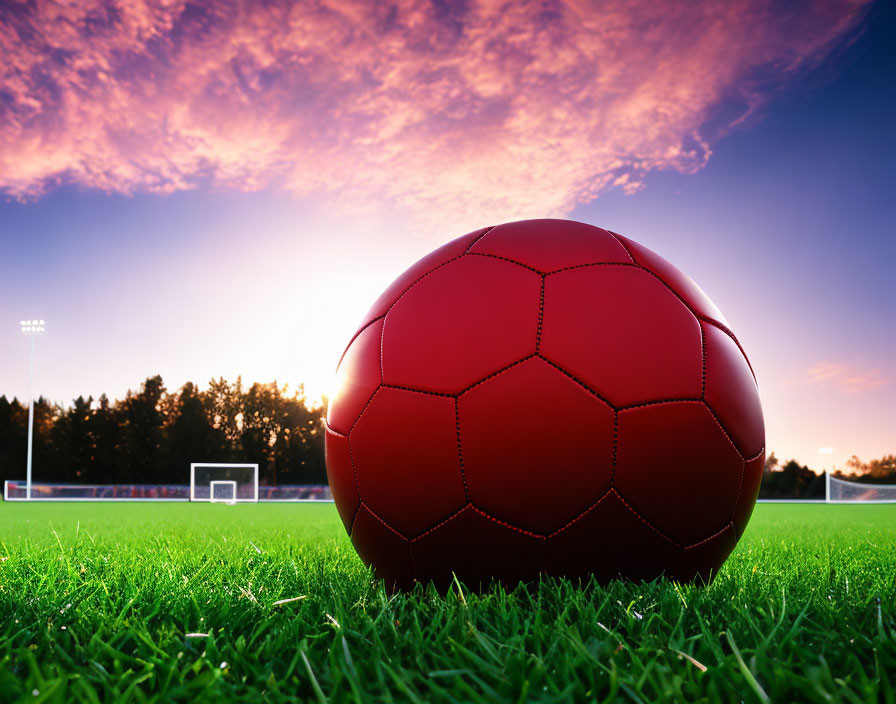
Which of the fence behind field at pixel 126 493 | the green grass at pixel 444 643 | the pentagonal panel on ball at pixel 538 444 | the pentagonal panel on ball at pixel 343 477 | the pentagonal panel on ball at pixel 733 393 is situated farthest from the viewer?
the fence behind field at pixel 126 493

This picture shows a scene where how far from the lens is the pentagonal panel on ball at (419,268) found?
9.36 ft

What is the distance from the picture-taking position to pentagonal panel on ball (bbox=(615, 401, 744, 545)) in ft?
7.64

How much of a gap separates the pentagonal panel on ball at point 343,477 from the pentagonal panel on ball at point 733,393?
1.46m

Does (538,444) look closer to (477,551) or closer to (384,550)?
(477,551)

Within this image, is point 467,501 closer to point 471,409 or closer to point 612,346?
point 471,409

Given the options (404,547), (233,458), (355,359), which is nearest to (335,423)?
(355,359)

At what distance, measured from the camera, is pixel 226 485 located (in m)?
36.7

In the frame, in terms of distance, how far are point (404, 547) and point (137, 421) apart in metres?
72.9

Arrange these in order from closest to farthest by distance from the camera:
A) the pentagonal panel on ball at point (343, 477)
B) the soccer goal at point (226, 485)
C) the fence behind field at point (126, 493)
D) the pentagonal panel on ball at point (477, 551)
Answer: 1. the pentagonal panel on ball at point (477, 551)
2. the pentagonal panel on ball at point (343, 477)
3. the soccer goal at point (226, 485)
4. the fence behind field at point (126, 493)

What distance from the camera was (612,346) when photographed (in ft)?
7.79

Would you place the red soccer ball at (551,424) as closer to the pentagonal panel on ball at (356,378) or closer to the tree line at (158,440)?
the pentagonal panel on ball at (356,378)

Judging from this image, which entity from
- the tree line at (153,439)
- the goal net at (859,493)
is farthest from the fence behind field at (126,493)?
the goal net at (859,493)

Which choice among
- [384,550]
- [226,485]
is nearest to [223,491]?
[226,485]

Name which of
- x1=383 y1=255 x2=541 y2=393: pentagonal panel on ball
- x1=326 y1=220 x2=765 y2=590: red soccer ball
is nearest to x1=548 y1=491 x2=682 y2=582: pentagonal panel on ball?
x1=326 y1=220 x2=765 y2=590: red soccer ball
